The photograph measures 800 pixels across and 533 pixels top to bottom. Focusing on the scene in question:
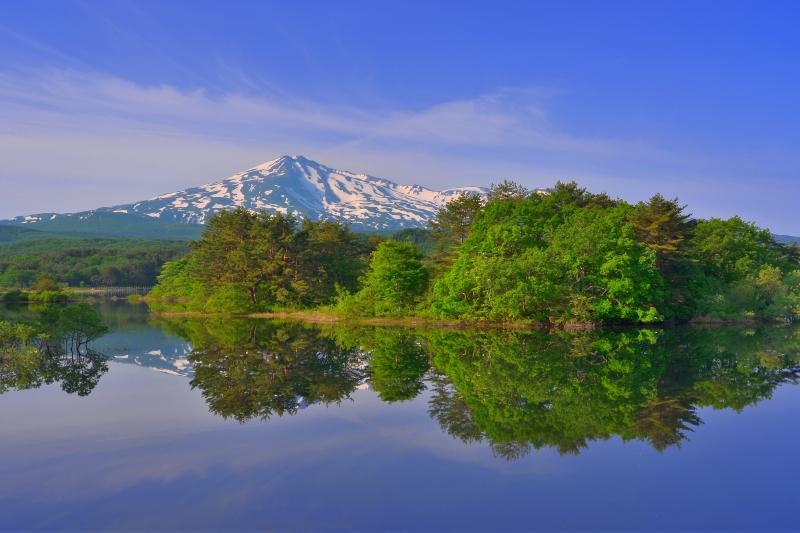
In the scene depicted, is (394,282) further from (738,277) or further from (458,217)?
(738,277)

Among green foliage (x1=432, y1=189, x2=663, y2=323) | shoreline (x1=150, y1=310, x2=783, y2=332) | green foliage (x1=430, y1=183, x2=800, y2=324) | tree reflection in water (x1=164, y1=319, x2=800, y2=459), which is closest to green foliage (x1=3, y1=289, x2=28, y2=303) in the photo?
shoreline (x1=150, y1=310, x2=783, y2=332)

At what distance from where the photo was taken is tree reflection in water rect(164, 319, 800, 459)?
16047mm

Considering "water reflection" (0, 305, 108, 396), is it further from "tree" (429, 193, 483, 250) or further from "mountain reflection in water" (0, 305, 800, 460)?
"tree" (429, 193, 483, 250)

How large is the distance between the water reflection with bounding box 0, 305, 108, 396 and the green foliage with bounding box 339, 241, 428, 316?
76.6 ft

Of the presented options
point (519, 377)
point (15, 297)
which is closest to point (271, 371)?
point (519, 377)

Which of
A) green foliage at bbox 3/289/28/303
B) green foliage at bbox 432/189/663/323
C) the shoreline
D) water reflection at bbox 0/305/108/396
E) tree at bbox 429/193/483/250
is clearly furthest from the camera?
green foliage at bbox 3/289/28/303

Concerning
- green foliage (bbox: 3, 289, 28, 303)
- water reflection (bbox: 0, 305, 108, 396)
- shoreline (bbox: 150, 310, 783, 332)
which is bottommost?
green foliage (bbox: 3, 289, 28, 303)

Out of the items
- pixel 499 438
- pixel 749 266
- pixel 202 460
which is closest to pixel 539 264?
pixel 749 266

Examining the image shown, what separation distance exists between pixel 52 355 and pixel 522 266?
29174 mm

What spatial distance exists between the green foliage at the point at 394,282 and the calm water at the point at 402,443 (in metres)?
22.2

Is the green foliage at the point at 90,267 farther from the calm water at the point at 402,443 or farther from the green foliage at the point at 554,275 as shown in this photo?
the calm water at the point at 402,443

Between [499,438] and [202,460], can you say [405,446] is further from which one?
[202,460]

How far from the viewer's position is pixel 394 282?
2037 inches

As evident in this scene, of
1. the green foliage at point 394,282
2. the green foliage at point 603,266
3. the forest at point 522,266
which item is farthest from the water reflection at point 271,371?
the green foliage at point 603,266
